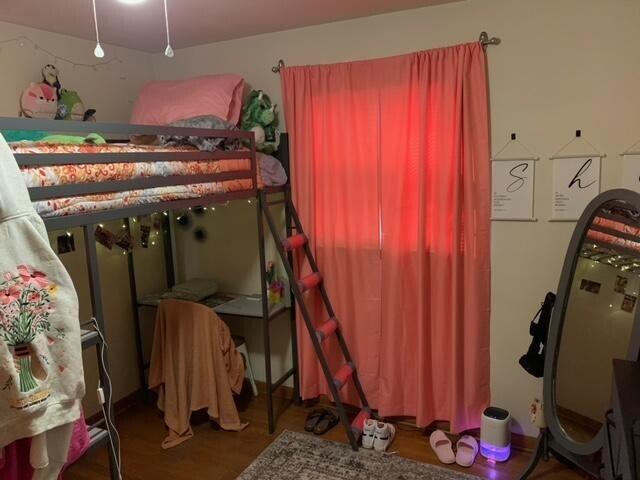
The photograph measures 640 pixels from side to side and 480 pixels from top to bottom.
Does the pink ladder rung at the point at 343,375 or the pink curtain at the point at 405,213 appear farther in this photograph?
the pink ladder rung at the point at 343,375

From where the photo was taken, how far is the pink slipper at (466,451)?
2652 mm

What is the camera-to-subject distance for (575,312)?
7.55 ft

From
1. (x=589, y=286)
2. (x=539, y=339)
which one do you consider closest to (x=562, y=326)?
(x=539, y=339)

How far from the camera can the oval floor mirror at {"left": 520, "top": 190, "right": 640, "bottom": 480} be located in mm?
2008

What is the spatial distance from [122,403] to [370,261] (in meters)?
1.98

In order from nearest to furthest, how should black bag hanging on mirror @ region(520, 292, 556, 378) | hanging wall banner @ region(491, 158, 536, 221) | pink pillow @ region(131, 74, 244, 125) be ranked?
black bag hanging on mirror @ region(520, 292, 556, 378), hanging wall banner @ region(491, 158, 536, 221), pink pillow @ region(131, 74, 244, 125)

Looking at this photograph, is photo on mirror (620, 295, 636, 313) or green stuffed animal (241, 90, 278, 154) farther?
green stuffed animal (241, 90, 278, 154)

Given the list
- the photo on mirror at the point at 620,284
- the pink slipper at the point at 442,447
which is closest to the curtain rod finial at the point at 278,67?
the photo on mirror at the point at 620,284

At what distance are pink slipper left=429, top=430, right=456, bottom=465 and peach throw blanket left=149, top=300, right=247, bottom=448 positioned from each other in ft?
3.86

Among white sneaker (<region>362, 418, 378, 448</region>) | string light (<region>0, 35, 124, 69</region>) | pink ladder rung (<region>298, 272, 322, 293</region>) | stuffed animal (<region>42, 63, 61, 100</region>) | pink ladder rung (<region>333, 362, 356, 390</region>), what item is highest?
string light (<region>0, 35, 124, 69</region>)

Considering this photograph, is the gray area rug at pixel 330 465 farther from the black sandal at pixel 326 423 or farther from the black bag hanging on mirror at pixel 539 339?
the black bag hanging on mirror at pixel 539 339

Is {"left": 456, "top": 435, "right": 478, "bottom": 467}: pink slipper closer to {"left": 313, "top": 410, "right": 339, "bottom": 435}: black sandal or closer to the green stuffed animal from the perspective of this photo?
{"left": 313, "top": 410, "right": 339, "bottom": 435}: black sandal

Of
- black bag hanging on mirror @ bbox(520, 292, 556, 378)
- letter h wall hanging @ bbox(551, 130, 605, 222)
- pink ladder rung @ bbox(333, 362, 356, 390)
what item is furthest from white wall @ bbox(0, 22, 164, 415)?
letter h wall hanging @ bbox(551, 130, 605, 222)

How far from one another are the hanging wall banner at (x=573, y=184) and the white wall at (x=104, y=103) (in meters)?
2.66
